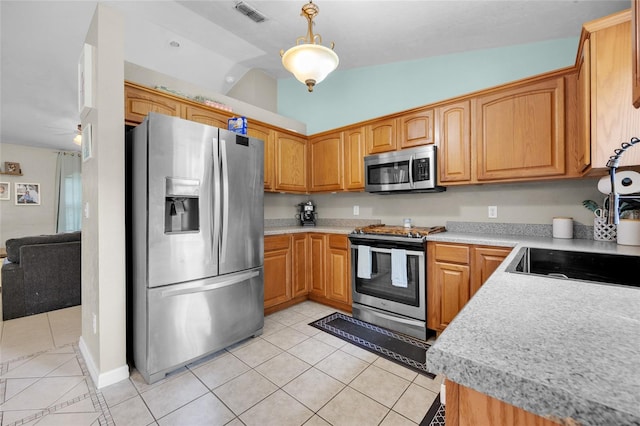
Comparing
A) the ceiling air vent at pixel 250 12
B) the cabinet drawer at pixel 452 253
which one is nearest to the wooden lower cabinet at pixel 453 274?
the cabinet drawer at pixel 452 253

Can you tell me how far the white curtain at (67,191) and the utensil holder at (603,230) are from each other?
8.97 m

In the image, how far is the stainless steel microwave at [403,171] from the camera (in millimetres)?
2734

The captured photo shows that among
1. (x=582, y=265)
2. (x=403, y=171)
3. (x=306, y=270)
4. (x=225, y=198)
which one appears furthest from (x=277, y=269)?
(x=582, y=265)

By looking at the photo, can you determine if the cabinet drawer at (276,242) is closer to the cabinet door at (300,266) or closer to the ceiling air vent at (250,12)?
the cabinet door at (300,266)

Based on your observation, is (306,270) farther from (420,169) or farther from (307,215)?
(420,169)

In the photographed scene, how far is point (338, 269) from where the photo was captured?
3.21m

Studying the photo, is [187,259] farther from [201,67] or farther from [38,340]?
[201,67]

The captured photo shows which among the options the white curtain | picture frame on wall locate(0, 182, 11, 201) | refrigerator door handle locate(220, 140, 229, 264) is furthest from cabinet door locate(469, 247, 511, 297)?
picture frame on wall locate(0, 182, 11, 201)

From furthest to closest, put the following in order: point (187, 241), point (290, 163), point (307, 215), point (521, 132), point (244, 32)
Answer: point (307, 215) → point (290, 163) → point (244, 32) → point (521, 132) → point (187, 241)

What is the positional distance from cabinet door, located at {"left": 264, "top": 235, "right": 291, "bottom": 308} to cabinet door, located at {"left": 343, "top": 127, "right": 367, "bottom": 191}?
105 cm

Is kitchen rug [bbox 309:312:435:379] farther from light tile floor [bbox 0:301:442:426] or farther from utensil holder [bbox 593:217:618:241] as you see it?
utensil holder [bbox 593:217:618:241]

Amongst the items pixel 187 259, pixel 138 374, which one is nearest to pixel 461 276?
pixel 187 259

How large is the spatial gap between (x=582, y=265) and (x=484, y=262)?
0.62 metres

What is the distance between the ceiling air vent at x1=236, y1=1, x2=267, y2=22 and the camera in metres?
2.56
